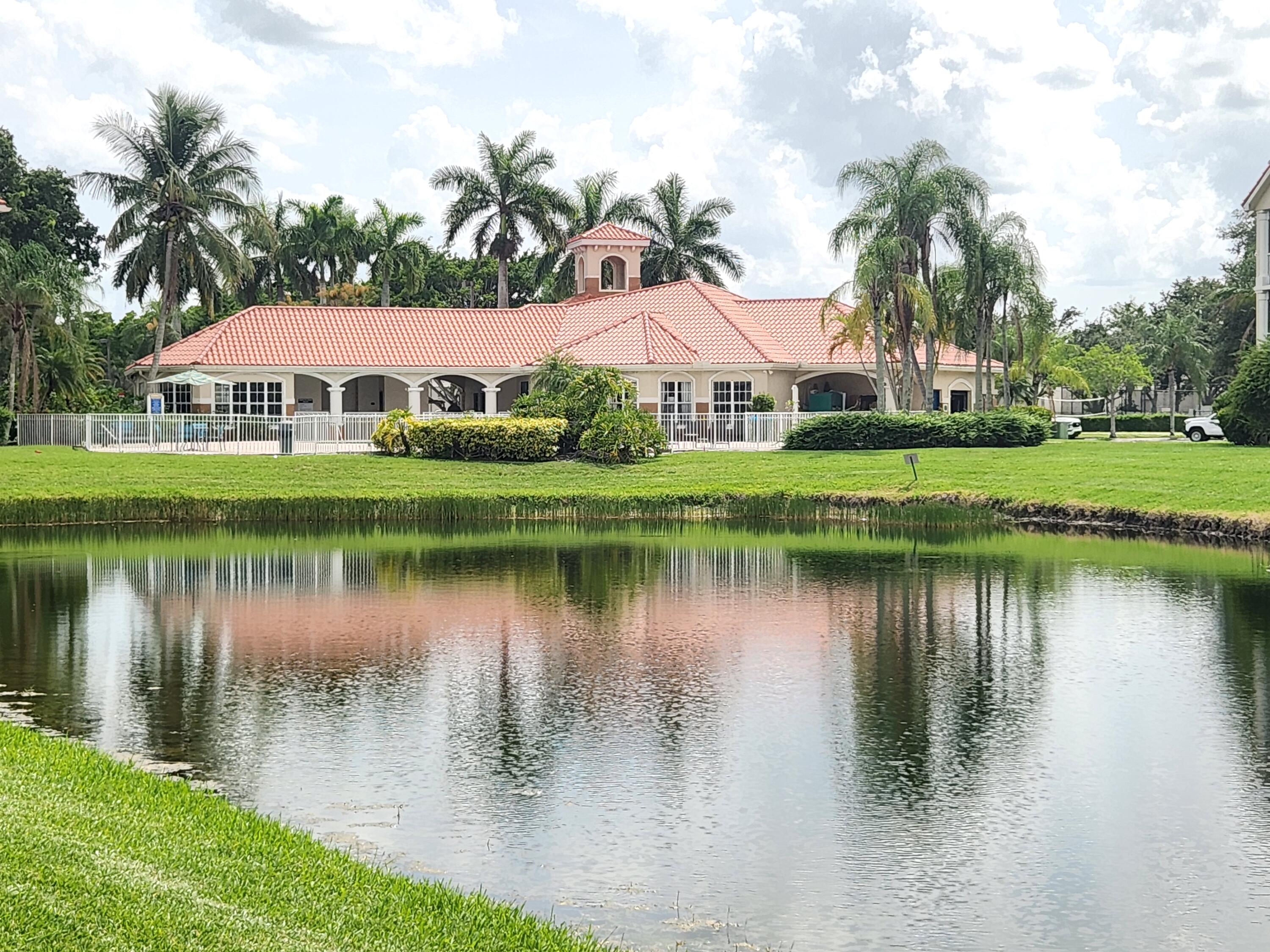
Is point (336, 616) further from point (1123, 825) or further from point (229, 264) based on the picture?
point (229, 264)

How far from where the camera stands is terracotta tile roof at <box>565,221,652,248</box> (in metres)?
60.8

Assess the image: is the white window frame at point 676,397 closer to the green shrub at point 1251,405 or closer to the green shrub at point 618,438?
the green shrub at point 618,438

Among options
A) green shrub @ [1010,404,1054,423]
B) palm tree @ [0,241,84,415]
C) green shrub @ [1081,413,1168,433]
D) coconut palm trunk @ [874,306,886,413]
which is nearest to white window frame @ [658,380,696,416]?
coconut palm trunk @ [874,306,886,413]

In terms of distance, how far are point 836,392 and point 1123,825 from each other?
4414cm

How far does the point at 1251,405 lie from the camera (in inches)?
1636

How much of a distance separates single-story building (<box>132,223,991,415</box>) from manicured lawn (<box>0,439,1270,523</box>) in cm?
745

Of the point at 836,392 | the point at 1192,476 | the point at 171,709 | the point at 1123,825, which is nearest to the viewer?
the point at 1123,825

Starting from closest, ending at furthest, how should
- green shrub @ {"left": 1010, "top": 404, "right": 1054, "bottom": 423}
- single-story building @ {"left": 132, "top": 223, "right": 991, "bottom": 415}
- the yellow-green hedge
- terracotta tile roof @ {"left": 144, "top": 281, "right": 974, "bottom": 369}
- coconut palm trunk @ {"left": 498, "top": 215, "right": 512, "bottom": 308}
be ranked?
the yellow-green hedge → single-story building @ {"left": 132, "top": 223, "right": 991, "bottom": 415} → terracotta tile roof @ {"left": 144, "top": 281, "right": 974, "bottom": 369} → green shrub @ {"left": 1010, "top": 404, "right": 1054, "bottom": 423} → coconut palm trunk @ {"left": 498, "top": 215, "right": 512, "bottom": 308}

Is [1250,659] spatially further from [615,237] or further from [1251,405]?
[615,237]

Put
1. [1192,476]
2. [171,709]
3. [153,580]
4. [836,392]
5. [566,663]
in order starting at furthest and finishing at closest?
1. [836,392]
2. [1192,476]
3. [153,580]
4. [566,663]
5. [171,709]

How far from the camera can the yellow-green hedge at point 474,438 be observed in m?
42.2

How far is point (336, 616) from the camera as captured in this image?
19.5 meters

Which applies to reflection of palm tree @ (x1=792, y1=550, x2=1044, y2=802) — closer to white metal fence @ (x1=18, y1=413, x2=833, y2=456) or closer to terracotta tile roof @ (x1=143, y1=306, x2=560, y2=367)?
white metal fence @ (x1=18, y1=413, x2=833, y2=456)

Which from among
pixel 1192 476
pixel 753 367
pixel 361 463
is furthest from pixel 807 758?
pixel 753 367
